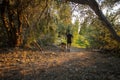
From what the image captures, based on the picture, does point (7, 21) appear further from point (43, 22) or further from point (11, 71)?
point (11, 71)

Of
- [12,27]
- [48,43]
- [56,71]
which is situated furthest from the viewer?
[48,43]

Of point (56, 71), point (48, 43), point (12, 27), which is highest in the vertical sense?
point (12, 27)

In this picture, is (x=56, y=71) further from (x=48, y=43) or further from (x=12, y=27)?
(x=48, y=43)

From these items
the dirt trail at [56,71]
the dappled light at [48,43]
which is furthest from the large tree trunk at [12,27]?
the dirt trail at [56,71]

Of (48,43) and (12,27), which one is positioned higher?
(12,27)

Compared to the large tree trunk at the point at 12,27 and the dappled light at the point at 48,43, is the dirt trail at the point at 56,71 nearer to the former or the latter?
the dappled light at the point at 48,43

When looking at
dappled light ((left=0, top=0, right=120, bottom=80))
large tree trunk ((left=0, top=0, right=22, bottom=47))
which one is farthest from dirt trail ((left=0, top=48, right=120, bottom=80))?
large tree trunk ((left=0, top=0, right=22, bottom=47))

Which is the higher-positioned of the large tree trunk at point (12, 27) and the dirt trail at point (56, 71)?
the large tree trunk at point (12, 27)

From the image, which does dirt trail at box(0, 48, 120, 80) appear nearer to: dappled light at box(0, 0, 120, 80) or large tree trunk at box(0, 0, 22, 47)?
dappled light at box(0, 0, 120, 80)

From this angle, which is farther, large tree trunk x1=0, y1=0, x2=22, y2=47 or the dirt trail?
large tree trunk x1=0, y1=0, x2=22, y2=47

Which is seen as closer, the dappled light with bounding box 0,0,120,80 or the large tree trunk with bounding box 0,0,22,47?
the dappled light with bounding box 0,0,120,80

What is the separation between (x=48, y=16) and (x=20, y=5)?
253 cm

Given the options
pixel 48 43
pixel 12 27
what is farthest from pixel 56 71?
pixel 48 43

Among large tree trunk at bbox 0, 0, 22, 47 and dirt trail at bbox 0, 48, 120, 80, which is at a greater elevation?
large tree trunk at bbox 0, 0, 22, 47
